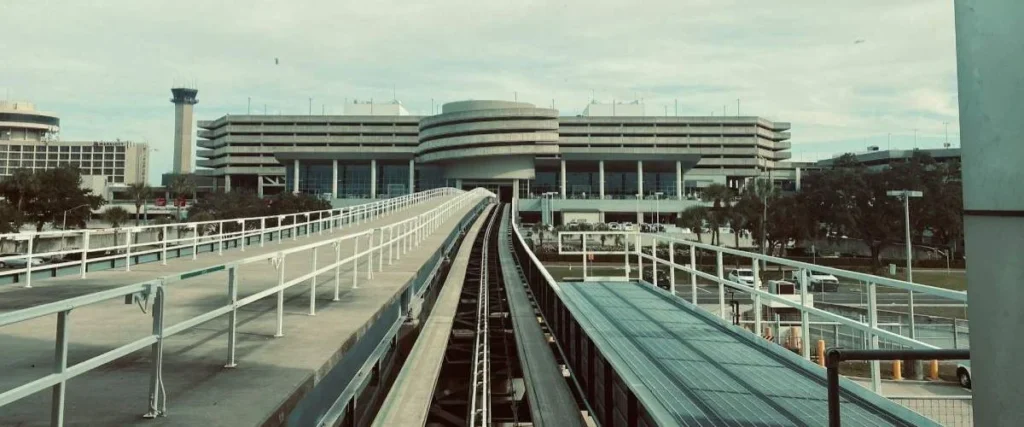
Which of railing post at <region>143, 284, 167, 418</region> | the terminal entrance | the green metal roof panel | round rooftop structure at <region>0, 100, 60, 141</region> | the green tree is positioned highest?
round rooftop structure at <region>0, 100, 60, 141</region>

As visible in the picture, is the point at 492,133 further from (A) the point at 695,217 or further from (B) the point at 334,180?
(A) the point at 695,217

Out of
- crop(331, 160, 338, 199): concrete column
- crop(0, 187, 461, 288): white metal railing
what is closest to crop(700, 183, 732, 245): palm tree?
crop(0, 187, 461, 288): white metal railing

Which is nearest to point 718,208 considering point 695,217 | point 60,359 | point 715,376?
point 695,217

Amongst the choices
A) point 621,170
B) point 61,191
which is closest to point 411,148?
point 621,170

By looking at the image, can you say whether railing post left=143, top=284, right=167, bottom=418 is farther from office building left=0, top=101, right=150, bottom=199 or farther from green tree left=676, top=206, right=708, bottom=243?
office building left=0, top=101, right=150, bottom=199

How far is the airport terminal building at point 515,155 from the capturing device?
368ft

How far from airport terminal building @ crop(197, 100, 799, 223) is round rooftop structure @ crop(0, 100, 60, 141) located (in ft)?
282

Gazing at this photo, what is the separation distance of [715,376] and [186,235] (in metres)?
22.7

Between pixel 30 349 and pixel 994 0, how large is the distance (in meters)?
6.72

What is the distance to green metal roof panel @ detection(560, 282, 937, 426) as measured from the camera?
185 inches

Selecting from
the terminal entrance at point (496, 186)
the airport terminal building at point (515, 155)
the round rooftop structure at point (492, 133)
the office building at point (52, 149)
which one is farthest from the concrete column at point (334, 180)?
the office building at point (52, 149)

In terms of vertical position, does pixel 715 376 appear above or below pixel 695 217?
below

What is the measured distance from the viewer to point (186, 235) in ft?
76.0

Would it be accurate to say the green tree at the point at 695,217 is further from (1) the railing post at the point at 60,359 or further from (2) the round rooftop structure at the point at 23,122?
(2) the round rooftop structure at the point at 23,122
